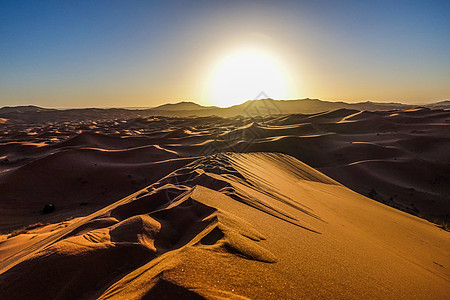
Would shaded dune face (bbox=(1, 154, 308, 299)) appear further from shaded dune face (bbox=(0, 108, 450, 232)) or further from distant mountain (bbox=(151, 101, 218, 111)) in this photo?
distant mountain (bbox=(151, 101, 218, 111))

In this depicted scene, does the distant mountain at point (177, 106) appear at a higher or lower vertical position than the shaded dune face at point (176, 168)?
higher

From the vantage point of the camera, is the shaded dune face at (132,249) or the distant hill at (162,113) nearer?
the shaded dune face at (132,249)

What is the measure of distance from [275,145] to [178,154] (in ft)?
19.1

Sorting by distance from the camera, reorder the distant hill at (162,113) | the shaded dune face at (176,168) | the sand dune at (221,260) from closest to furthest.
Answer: the sand dune at (221,260) → the shaded dune face at (176,168) → the distant hill at (162,113)

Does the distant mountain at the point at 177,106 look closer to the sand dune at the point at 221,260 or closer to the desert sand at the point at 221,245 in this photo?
the desert sand at the point at 221,245

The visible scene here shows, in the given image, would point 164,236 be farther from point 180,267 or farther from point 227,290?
point 227,290

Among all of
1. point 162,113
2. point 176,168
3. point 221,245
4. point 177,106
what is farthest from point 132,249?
point 177,106

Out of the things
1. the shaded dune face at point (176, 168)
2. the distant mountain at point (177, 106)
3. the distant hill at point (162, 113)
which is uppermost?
the distant mountain at point (177, 106)

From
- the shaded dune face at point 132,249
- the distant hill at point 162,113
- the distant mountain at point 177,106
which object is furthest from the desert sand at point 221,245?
the distant mountain at point 177,106

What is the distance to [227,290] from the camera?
3.87ft

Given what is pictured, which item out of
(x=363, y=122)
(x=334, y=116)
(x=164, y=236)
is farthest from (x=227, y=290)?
(x=334, y=116)

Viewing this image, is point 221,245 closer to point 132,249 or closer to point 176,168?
point 132,249

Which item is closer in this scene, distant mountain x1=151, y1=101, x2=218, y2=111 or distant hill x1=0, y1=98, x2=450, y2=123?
distant hill x1=0, y1=98, x2=450, y2=123

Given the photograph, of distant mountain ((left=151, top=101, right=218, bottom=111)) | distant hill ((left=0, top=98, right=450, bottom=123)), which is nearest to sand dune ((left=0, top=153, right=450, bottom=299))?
distant hill ((left=0, top=98, right=450, bottom=123))
